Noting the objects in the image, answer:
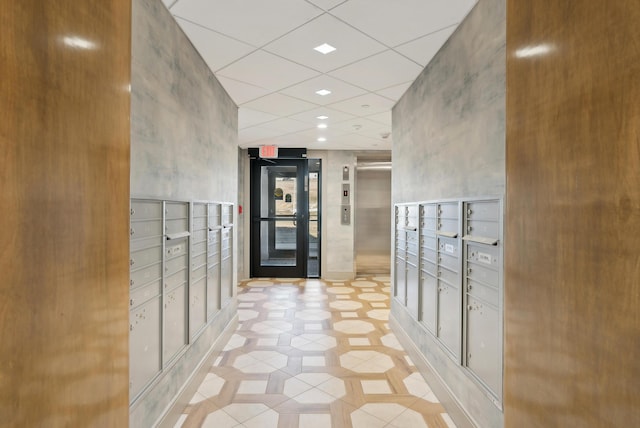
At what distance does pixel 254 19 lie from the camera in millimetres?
2266

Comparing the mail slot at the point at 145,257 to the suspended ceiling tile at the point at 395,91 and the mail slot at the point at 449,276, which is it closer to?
the mail slot at the point at 449,276

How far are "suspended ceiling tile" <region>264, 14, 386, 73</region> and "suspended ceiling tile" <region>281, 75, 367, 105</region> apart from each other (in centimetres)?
33

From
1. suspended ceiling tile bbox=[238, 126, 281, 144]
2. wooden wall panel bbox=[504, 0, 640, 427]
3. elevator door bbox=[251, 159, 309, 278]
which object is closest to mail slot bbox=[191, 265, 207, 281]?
wooden wall panel bbox=[504, 0, 640, 427]

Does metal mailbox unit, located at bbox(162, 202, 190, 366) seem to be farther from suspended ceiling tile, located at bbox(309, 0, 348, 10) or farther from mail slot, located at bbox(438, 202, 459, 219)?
mail slot, located at bbox(438, 202, 459, 219)

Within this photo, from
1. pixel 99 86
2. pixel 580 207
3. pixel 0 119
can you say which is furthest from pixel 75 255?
pixel 580 207

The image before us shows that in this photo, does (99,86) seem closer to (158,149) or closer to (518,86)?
(158,149)

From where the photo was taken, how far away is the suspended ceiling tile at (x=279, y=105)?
12.7 ft

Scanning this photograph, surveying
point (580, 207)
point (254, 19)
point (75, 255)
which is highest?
point (254, 19)

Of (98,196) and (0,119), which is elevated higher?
(0,119)

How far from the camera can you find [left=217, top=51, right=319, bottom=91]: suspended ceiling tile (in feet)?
9.45

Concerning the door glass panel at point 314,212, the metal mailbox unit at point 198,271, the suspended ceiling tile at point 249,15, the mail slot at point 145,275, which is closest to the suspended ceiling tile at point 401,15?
the suspended ceiling tile at point 249,15

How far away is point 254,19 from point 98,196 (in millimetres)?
1780

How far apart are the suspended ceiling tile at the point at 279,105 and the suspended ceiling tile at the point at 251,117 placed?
0.15m

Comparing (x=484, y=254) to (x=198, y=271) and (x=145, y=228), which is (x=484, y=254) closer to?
(x=145, y=228)
